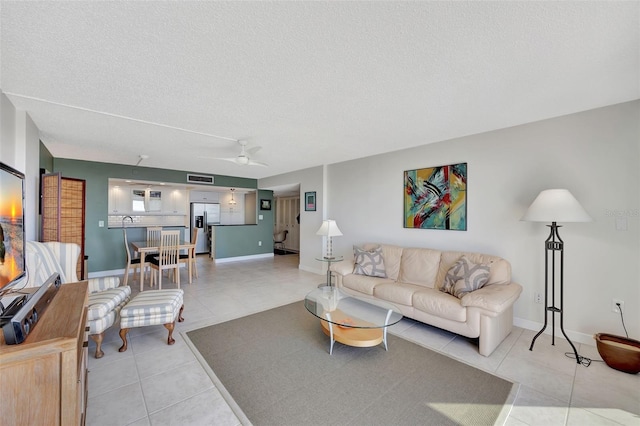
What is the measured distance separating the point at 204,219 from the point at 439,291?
7292 mm

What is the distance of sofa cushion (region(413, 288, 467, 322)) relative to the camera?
2.58 meters

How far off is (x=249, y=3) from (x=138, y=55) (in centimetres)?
94

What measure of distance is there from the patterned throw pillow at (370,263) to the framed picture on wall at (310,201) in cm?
208

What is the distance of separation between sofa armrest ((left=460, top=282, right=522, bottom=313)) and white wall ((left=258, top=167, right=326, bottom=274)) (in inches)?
130

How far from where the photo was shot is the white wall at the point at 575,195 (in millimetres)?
2447

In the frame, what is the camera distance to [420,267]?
3482 millimetres

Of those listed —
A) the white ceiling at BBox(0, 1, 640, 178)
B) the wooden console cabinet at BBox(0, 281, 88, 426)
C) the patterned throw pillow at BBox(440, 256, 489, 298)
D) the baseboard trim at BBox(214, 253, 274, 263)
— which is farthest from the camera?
the baseboard trim at BBox(214, 253, 274, 263)

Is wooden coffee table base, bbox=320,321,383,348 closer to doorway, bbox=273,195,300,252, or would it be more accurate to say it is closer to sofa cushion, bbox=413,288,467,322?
sofa cushion, bbox=413,288,467,322

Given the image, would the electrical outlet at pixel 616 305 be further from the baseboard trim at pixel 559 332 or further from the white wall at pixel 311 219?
the white wall at pixel 311 219

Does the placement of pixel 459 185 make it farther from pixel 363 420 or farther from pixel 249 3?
pixel 249 3

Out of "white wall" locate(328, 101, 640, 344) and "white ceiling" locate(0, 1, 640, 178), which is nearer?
"white ceiling" locate(0, 1, 640, 178)

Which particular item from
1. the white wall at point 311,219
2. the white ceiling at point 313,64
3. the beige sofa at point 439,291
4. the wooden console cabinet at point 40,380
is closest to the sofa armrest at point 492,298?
the beige sofa at point 439,291

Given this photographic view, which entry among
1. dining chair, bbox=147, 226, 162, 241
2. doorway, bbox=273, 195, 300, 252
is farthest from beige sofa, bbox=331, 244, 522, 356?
doorway, bbox=273, 195, 300, 252

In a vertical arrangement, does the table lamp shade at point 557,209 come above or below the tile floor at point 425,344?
above
